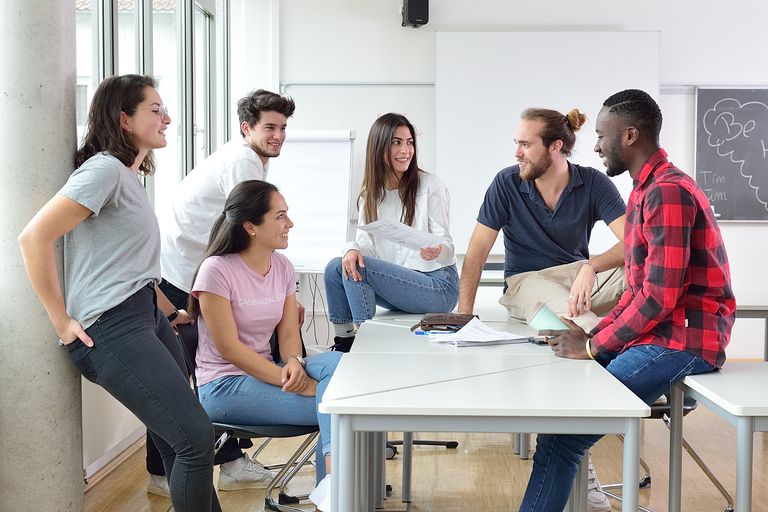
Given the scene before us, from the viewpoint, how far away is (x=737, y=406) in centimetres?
187

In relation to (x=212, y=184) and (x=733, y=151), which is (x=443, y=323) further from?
(x=733, y=151)

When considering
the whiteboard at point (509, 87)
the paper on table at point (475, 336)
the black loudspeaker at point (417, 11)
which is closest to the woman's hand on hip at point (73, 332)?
the paper on table at point (475, 336)

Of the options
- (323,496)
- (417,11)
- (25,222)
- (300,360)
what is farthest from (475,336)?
(417,11)

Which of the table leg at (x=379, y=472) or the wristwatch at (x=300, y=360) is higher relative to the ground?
the wristwatch at (x=300, y=360)

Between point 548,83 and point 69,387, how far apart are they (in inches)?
167

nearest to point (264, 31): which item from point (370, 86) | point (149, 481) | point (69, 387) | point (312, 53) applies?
point (312, 53)

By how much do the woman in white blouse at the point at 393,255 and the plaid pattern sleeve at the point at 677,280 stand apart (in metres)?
1.05

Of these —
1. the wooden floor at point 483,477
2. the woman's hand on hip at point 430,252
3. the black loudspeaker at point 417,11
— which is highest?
the black loudspeaker at point 417,11

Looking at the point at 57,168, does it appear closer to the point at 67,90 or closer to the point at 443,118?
the point at 67,90

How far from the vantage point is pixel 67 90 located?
2391 millimetres

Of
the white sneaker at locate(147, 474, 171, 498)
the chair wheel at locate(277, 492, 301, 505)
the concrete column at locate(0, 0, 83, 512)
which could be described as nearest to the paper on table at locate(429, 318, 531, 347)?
the chair wheel at locate(277, 492, 301, 505)

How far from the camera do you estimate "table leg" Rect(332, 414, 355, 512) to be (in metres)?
1.66

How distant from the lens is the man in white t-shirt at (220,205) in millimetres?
3193

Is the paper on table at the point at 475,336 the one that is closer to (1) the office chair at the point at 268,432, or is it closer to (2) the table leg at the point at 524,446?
(1) the office chair at the point at 268,432
